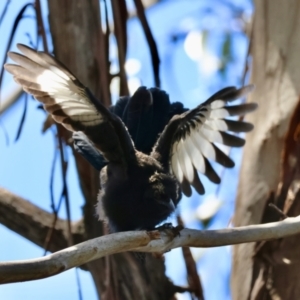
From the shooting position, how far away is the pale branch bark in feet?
6.07

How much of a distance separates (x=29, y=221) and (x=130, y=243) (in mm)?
756

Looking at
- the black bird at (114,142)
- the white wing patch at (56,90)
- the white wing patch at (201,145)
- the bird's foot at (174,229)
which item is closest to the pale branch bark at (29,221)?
the black bird at (114,142)

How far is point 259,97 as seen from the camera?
214cm

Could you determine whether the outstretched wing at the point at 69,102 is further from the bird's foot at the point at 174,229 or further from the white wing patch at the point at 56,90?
the bird's foot at the point at 174,229

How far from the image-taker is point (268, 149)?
6.67 ft

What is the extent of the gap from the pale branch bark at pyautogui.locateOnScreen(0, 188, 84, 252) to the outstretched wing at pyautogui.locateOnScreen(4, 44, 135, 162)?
12.1 inches

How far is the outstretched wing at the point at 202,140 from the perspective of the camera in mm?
1893

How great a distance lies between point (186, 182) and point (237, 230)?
2.77ft

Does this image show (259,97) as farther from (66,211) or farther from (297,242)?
(66,211)

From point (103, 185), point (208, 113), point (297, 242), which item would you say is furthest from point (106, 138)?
point (297, 242)

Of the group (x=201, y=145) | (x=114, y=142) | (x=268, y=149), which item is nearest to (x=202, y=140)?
(x=201, y=145)

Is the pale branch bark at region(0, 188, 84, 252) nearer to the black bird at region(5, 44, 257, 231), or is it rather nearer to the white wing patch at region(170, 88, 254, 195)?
the black bird at region(5, 44, 257, 231)

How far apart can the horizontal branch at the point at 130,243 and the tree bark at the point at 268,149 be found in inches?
20.2

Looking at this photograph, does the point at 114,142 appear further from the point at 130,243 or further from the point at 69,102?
the point at 130,243
